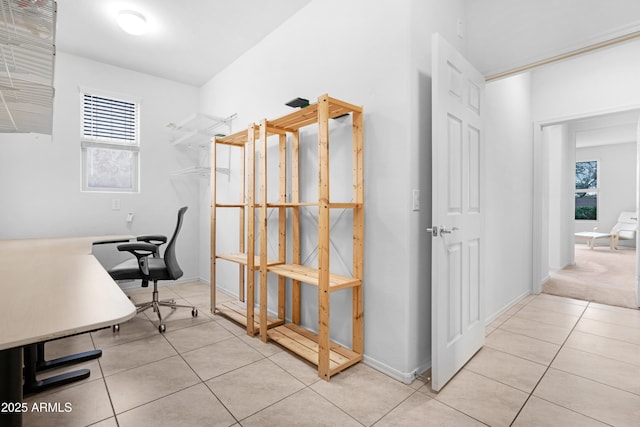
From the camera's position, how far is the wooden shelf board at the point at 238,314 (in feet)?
8.93

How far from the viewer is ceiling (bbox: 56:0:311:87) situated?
272 centimetres

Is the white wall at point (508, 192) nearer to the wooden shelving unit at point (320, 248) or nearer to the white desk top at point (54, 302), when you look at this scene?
the wooden shelving unit at point (320, 248)

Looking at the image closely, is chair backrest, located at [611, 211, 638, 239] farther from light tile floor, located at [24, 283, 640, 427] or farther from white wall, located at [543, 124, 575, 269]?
light tile floor, located at [24, 283, 640, 427]

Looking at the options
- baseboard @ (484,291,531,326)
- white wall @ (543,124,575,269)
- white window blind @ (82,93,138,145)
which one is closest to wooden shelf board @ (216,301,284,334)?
baseboard @ (484,291,531,326)

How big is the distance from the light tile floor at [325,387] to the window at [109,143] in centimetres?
217

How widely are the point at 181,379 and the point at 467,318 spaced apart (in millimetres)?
1936

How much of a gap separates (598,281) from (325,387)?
467cm

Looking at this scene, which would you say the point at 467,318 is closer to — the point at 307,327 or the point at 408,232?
the point at 408,232

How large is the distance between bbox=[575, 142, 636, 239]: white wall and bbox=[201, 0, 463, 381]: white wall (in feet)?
30.0

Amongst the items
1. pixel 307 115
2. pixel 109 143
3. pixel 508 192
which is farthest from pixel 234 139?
pixel 508 192

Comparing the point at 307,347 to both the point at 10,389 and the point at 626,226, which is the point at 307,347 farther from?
the point at 626,226

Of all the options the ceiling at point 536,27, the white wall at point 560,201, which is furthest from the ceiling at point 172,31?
the white wall at point 560,201

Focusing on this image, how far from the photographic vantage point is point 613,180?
8359 mm

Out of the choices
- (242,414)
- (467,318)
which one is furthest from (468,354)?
(242,414)
